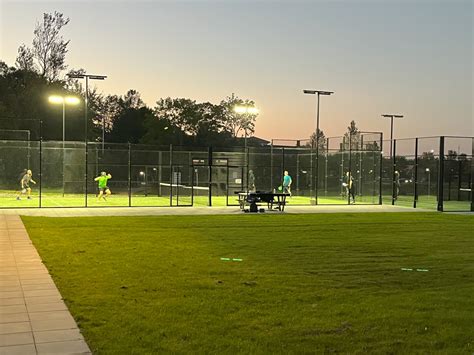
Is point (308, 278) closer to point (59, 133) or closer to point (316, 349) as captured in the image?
point (316, 349)

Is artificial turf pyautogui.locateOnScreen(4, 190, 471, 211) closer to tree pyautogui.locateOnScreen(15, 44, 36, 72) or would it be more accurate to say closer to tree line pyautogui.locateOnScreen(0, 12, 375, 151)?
tree line pyautogui.locateOnScreen(0, 12, 375, 151)

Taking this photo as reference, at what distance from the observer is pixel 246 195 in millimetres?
23781

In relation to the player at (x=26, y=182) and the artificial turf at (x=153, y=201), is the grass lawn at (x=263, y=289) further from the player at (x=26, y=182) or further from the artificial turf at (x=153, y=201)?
the player at (x=26, y=182)

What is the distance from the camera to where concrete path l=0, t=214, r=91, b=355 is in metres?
5.23

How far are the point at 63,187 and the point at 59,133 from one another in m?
25.5

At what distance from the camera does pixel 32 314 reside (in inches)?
252

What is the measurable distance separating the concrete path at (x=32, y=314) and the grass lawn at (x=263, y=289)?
0.17 m

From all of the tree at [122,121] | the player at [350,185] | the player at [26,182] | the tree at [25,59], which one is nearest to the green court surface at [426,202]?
the player at [350,185]

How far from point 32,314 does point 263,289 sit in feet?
10.2

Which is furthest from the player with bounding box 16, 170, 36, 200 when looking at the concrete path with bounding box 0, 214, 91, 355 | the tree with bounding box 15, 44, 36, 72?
the tree with bounding box 15, 44, 36, 72

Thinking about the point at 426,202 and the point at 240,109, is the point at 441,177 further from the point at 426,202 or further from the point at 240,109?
the point at 240,109

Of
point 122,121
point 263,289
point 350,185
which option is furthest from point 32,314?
point 122,121

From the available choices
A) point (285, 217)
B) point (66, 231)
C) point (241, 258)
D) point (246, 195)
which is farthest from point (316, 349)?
point (246, 195)

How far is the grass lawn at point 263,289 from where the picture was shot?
556cm
